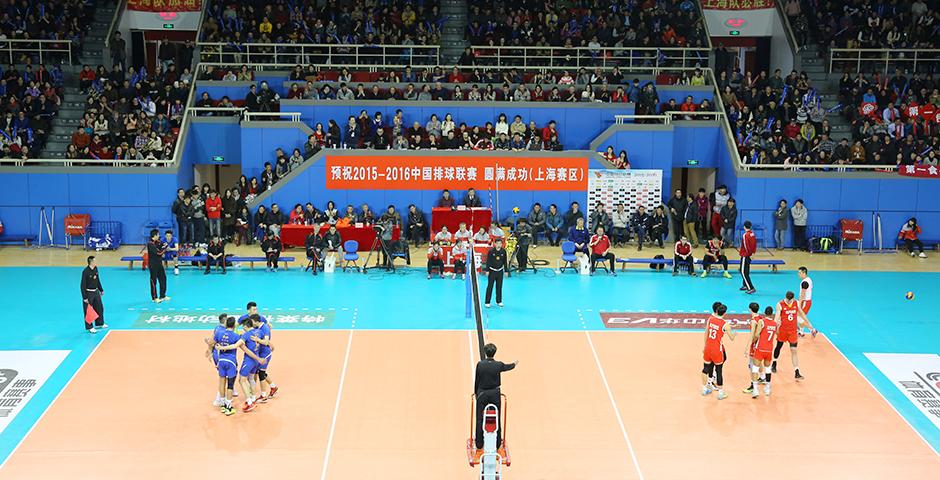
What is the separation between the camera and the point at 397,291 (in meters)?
25.6

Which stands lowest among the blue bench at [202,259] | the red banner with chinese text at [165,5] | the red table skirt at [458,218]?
the blue bench at [202,259]

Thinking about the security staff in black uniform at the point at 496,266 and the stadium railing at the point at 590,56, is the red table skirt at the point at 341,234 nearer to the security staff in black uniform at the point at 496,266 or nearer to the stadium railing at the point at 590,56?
the security staff in black uniform at the point at 496,266

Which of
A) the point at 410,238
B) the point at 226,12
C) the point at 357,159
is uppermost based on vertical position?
the point at 226,12

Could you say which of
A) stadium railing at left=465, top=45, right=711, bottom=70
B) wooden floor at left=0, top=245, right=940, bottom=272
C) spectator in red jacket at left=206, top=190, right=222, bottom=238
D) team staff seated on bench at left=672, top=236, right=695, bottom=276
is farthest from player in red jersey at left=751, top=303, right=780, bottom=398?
stadium railing at left=465, top=45, right=711, bottom=70

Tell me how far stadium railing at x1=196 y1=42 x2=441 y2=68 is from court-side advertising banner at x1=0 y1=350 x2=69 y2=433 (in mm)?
19380

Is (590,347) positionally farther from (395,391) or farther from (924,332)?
(924,332)

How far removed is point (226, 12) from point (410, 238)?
42.8ft

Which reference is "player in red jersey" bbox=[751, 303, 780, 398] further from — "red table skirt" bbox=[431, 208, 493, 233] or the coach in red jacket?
"red table skirt" bbox=[431, 208, 493, 233]

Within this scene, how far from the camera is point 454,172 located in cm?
3331

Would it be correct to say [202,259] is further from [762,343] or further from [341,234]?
[762,343]

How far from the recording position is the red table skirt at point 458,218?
3209 cm

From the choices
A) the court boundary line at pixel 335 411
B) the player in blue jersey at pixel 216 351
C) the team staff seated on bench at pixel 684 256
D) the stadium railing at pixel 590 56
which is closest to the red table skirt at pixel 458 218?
the team staff seated on bench at pixel 684 256

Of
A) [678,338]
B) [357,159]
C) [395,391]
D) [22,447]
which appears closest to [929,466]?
[678,338]

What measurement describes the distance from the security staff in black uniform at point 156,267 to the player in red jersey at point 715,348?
523 inches
